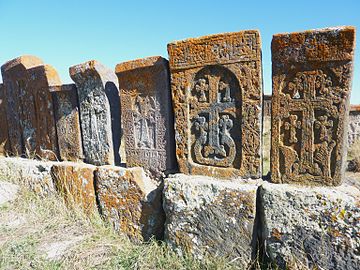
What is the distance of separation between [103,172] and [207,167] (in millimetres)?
930

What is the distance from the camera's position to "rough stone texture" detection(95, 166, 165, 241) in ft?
6.64

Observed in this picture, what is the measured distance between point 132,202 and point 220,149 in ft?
2.83

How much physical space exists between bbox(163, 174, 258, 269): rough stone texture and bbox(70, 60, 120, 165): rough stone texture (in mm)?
831

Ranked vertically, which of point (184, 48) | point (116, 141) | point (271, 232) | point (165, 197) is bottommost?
point (271, 232)

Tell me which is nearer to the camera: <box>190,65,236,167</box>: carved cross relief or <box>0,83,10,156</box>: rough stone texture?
<box>190,65,236,167</box>: carved cross relief

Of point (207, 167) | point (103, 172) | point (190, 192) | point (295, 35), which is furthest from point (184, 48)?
point (103, 172)

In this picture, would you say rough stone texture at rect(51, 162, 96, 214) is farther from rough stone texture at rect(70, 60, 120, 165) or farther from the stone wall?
rough stone texture at rect(70, 60, 120, 165)

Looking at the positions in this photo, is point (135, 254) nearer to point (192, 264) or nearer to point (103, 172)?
point (192, 264)

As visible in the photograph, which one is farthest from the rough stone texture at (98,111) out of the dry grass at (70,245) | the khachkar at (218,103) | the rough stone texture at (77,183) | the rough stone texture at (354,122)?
the rough stone texture at (354,122)

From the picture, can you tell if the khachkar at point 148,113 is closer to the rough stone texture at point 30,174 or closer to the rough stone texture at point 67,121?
the rough stone texture at point 67,121

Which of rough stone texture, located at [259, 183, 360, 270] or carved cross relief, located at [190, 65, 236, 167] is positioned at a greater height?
carved cross relief, located at [190, 65, 236, 167]

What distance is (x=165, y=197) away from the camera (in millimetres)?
1873

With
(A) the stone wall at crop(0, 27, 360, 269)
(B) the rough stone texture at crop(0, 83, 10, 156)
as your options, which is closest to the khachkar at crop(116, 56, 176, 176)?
(A) the stone wall at crop(0, 27, 360, 269)

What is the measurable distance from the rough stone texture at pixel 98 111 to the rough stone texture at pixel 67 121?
83 millimetres
